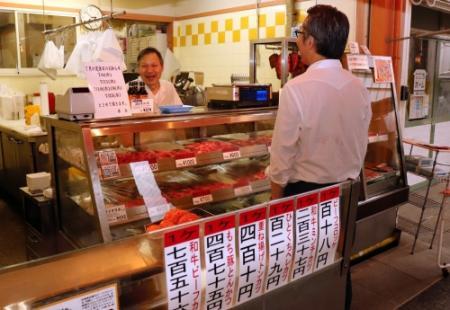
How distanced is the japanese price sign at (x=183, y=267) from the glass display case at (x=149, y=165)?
794 mm

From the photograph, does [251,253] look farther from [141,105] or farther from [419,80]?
[419,80]

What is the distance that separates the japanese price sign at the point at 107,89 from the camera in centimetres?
241

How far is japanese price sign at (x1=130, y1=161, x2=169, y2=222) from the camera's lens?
257 centimetres

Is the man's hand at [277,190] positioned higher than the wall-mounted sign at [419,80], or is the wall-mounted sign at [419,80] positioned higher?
the wall-mounted sign at [419,80]

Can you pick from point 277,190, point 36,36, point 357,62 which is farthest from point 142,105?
point 36,36

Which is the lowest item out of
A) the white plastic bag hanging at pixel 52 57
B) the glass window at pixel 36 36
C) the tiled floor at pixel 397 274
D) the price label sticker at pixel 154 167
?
the tiled floor at pixel 397 274

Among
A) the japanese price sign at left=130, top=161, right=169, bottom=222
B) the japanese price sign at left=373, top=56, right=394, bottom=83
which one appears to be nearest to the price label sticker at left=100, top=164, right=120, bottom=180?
the japanese price sign at left=130, top=161, right=169, bottom=222

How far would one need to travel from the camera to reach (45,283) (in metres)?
1.22

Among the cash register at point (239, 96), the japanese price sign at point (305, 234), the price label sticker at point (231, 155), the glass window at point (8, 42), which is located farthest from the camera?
the glass window at point (8, 42)

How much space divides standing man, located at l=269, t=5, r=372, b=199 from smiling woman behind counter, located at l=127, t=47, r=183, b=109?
230 centimetres

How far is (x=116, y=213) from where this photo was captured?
2.45 metres

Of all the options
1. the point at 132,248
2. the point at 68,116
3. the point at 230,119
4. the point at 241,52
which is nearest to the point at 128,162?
the point at 68,116

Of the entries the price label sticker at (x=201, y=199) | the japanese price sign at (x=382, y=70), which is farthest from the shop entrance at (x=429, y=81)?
the price label sticker at (x=201, y=199)

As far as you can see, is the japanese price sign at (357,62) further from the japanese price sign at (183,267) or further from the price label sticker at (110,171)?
the japanese price sign at (183,267)
